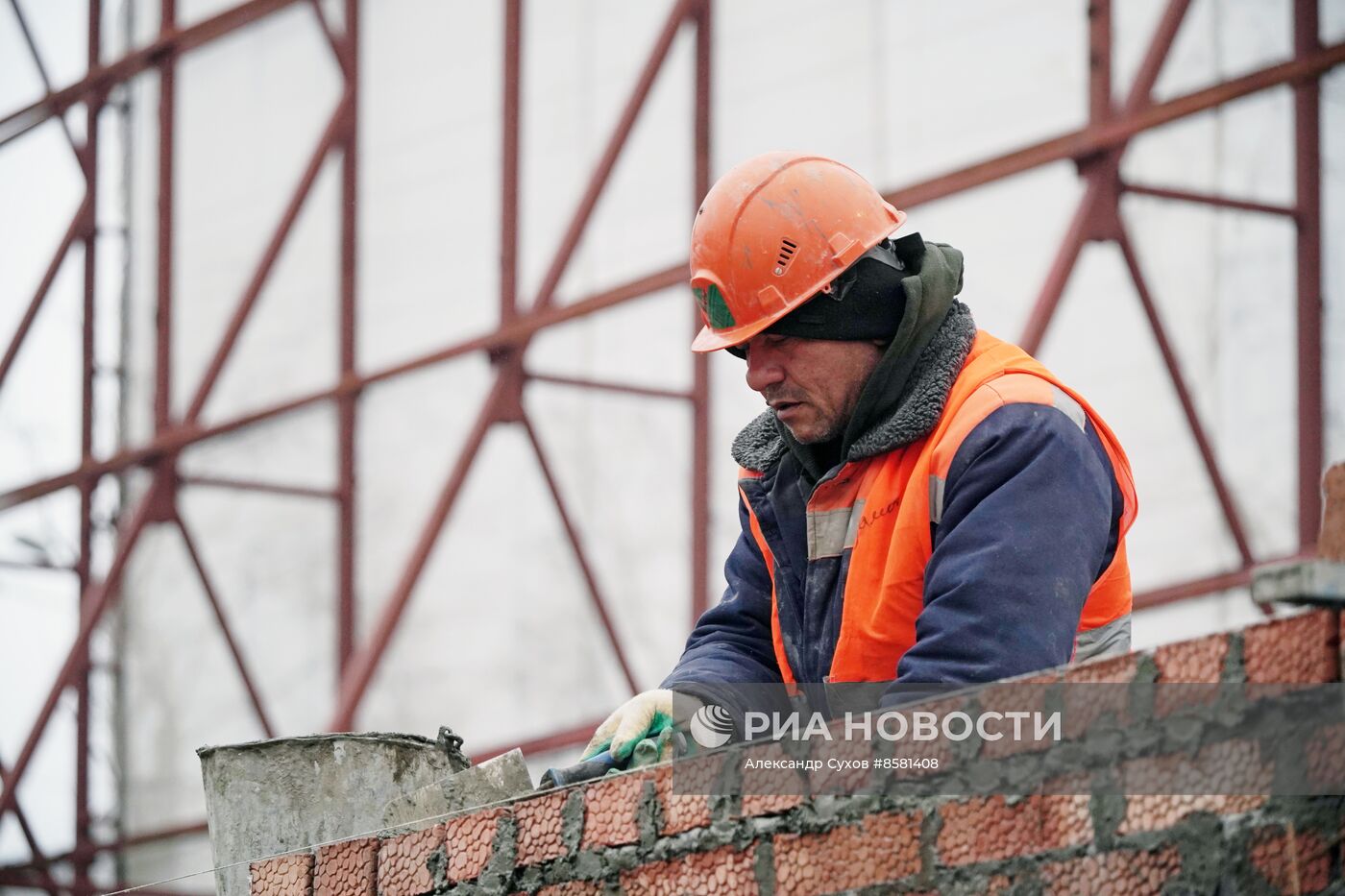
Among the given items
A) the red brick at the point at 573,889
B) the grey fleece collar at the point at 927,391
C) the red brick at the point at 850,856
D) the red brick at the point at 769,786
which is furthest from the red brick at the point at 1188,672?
the red brick at the point at 573,889

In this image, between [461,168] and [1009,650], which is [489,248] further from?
[1009,650]

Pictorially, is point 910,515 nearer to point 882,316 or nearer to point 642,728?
point 882,316

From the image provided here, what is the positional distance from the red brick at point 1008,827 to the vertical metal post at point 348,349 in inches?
309

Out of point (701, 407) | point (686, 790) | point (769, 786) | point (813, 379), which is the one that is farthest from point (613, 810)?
point (701, 407)

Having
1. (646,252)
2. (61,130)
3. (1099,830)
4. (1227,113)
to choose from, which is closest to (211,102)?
(61,130)

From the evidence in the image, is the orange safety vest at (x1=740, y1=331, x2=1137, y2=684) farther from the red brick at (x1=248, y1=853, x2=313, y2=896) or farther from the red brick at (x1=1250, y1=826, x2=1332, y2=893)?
the red brick at (x1=248, y1=853, x2=313, y2=896)

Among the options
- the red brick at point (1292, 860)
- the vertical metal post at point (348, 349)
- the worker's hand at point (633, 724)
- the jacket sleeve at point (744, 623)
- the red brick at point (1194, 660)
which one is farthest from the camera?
the vertical metal post at point (348, 349)

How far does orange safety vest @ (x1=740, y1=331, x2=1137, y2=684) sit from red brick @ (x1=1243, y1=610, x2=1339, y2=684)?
2.37ft

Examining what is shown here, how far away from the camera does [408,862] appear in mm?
3146

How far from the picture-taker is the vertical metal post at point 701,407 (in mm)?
8664

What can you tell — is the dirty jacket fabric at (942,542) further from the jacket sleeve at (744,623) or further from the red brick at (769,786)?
the red brick at (769,786)

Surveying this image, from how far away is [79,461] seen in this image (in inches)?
442

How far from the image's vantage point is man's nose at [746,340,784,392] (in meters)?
3.30

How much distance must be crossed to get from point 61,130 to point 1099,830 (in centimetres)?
1070
